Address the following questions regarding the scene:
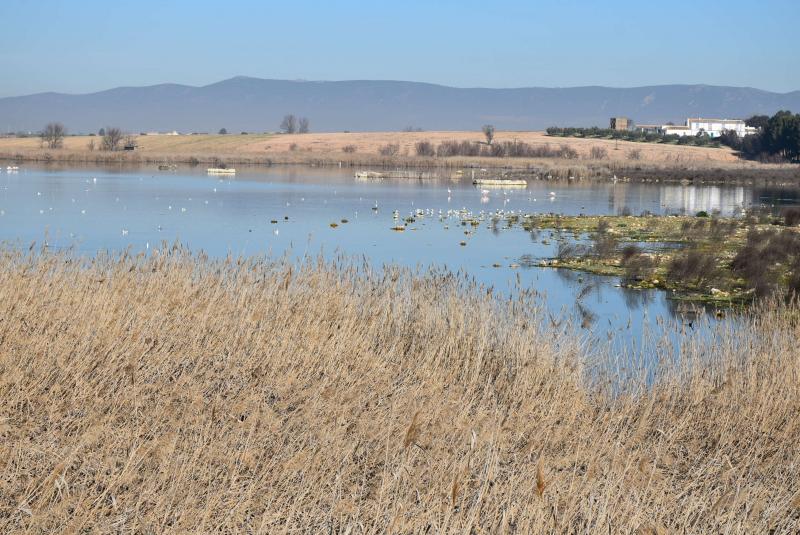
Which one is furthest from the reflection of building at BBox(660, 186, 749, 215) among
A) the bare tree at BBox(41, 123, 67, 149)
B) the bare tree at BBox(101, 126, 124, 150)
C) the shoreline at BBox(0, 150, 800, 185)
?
the bare tree at BBox(41, 123, 67, 149)

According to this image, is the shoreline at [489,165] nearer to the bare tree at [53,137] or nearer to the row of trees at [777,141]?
the row of trees at [777,141]

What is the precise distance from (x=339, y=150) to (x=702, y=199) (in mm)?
67404

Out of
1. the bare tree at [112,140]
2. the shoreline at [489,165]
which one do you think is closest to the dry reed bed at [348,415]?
the shoreline at [489,165]

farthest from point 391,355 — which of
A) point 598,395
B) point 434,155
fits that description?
point 434,155

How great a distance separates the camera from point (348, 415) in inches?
353

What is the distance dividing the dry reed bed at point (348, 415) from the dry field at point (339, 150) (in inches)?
3421

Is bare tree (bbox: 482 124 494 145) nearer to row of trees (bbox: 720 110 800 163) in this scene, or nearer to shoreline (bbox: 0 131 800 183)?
shoreline (bbox: 0 131 800 183)

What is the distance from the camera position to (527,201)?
53.4 meters

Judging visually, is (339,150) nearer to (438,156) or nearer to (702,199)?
(438,156)

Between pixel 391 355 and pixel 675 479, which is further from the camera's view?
pixel 391 355

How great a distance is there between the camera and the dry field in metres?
101

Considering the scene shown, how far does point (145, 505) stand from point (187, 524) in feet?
1.68

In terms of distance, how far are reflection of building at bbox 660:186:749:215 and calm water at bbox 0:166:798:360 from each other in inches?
5.1

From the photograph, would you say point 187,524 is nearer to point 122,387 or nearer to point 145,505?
point 145,505
